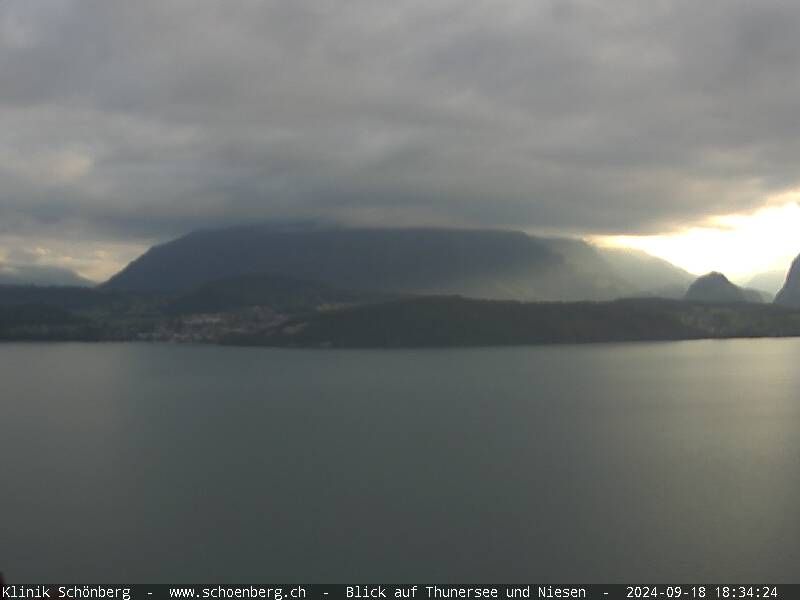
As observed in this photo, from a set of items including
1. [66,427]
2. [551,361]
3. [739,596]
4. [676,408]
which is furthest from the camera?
[551,361]

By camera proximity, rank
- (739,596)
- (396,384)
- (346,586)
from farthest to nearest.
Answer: (396,384)
(346,586)
(739,596)

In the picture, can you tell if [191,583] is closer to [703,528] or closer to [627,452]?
[703,528]

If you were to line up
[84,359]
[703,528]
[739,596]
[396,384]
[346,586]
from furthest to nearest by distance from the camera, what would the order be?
[84,359], [396,384], [703,528], [346,586], [739,596]

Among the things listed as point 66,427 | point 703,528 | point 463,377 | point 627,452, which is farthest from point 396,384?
point 703,528

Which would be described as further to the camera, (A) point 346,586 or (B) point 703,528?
(B) point 703,528

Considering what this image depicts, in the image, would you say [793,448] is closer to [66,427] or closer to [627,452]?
[627,452]

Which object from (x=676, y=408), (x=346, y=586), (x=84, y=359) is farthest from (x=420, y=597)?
(x=84, y=359)
